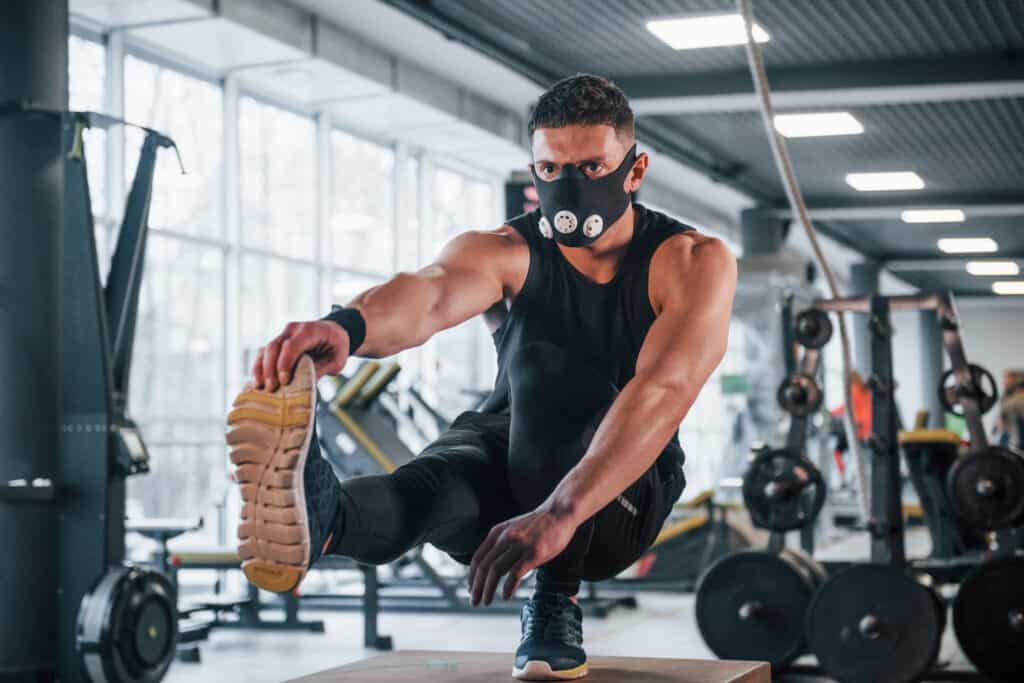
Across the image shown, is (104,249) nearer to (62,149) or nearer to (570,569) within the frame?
(62,149)

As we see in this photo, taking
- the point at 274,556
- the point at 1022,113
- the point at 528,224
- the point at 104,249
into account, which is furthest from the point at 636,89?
the point at 274,556

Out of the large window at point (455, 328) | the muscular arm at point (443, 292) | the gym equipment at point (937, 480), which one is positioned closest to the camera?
the muscular arm at point (443, 292)

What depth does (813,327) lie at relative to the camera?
5.54 metres

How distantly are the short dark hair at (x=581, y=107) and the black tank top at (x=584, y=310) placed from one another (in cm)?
22

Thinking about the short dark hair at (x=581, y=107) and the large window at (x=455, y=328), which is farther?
the large window at (x=455, y=328)

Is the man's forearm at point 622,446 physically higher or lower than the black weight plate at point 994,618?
higher

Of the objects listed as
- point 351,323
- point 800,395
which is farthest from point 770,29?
point 351,323

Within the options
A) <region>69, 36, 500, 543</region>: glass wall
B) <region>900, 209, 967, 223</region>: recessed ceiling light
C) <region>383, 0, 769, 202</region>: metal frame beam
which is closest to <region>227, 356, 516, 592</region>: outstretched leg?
<region>383, 0, 769, 202</region>: metal frame beam

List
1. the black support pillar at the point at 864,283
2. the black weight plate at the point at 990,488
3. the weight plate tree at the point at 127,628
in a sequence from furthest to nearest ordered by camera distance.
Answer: the black support pillar at the point at 864,283
the black weight plate at the point at 990,488
the weight plate tree at the point at 127,628

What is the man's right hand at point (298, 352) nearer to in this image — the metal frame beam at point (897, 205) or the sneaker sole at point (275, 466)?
the sneaker sole at point (275, 466)

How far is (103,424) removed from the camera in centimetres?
412

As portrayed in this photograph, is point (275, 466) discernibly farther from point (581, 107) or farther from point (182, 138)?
point (182, 138)

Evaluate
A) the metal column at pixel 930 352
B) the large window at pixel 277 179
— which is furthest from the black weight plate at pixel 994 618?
the metal column at pixel 930 352

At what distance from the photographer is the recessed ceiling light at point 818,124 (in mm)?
8172
